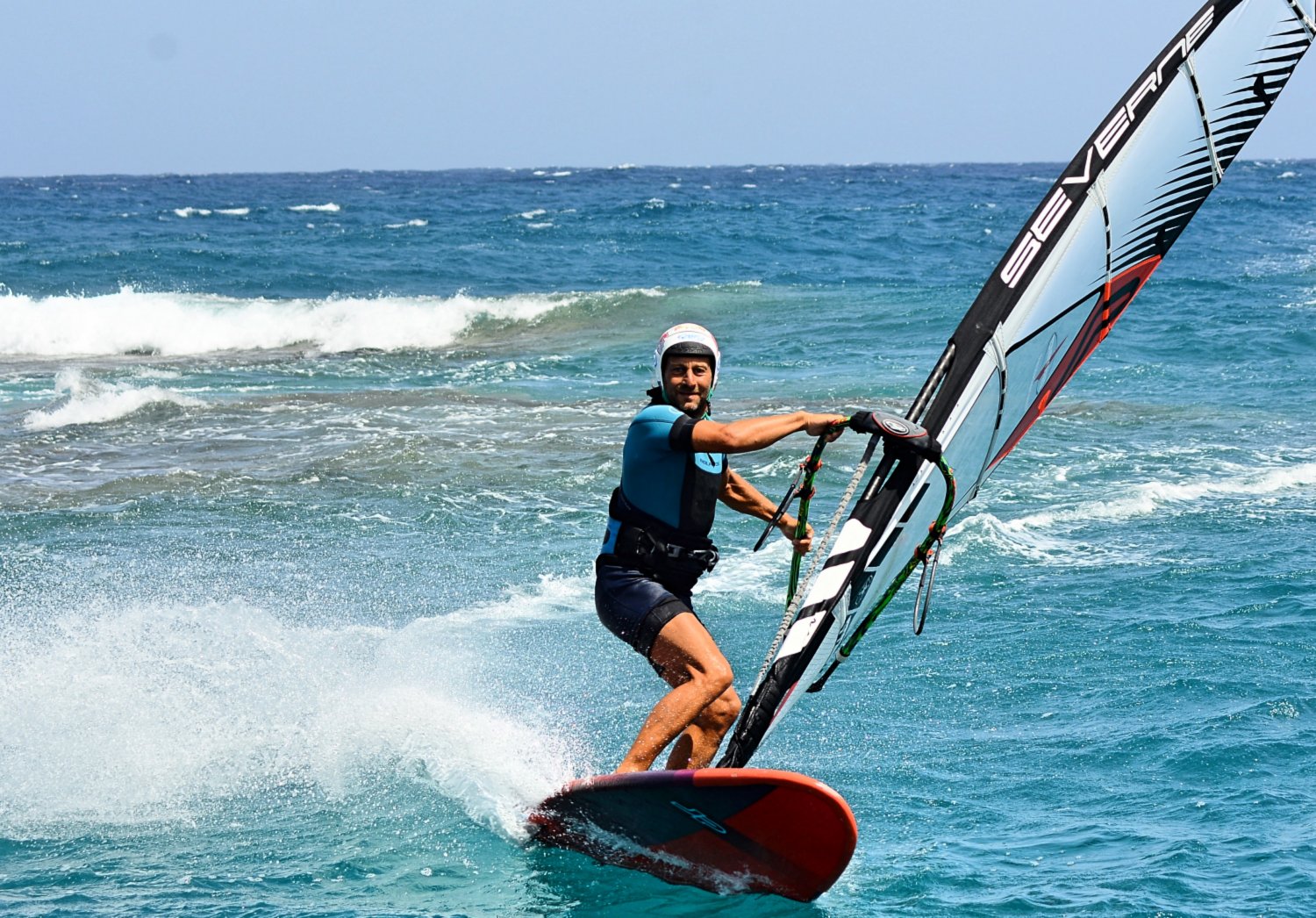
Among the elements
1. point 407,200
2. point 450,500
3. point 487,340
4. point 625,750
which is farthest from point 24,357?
point 407,200

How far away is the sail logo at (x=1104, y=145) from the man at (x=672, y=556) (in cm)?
108

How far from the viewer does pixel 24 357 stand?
24188mm

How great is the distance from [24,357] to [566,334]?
9.51m

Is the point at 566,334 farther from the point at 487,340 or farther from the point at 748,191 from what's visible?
the point at 748,191

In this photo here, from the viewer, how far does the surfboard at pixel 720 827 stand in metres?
4.42

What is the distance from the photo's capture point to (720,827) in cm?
464

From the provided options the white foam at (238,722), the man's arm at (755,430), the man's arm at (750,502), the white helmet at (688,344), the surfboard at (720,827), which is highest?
the white helmet at (688,344)

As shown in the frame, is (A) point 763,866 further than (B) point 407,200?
No

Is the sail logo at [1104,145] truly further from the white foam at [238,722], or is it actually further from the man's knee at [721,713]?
the white foam at [238,722]

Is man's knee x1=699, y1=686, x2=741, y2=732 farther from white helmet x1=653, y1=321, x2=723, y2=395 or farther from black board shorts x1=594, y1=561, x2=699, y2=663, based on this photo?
white helmet x1=653, y1=321, x2=723, y2=395

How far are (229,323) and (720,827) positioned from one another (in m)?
23.9

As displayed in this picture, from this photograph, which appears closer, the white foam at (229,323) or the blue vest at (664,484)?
the blue vest at (664,484)

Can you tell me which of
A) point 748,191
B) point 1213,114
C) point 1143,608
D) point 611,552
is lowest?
point 1143,608

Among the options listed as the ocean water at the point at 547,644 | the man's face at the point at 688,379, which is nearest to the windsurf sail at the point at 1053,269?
the man's face at the point at 688,379
